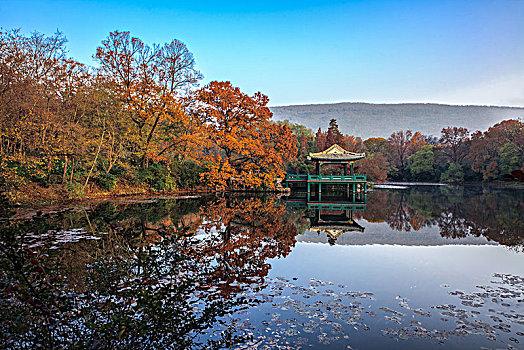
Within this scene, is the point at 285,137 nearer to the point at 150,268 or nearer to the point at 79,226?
the point at 79,226

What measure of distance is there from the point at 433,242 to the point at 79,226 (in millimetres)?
11186

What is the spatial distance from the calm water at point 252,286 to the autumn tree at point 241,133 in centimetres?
1297

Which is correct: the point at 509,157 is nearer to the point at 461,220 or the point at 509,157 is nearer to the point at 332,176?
the point at 332,176

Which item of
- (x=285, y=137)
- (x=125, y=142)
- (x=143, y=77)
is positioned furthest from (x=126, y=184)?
(x=285, y=137)

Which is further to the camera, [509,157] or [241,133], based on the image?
[509,157]

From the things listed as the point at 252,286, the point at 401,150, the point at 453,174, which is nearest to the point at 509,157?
the point at 453,174

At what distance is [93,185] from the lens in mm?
20609

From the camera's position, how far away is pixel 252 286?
6.76 m

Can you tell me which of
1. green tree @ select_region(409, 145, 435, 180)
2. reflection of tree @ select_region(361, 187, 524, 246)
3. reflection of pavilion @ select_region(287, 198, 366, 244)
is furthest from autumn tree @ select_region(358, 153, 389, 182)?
reflection of pavilion @ select_region(287, 198, 366, 244)

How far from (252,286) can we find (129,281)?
2.19m

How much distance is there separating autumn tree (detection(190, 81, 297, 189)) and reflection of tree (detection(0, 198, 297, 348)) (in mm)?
13288

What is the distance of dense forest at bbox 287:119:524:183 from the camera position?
4473cm

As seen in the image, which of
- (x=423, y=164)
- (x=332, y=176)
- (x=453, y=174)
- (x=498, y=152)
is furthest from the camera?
(x=423, y=164)

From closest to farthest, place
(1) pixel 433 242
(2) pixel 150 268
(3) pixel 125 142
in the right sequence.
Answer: (2) pixel 150 268
(1) pixel 433 242
(3) pixel 125 142
